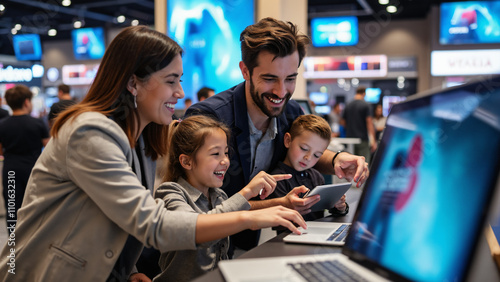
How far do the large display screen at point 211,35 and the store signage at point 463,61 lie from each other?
6500mm

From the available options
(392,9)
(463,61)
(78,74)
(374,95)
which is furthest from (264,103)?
(78,74)

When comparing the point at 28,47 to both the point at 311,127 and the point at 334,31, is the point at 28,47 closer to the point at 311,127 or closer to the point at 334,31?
the point at 334,31

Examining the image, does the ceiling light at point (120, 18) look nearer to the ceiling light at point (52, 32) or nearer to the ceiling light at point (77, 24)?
Result: the ceiling light at point (77, 24)

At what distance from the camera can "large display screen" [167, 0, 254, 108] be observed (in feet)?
13.4

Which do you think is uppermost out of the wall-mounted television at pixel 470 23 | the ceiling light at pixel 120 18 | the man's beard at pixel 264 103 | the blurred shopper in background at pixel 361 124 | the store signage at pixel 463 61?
the ceiling light at pixel 120 18

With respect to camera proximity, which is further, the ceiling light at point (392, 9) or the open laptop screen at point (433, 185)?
the ceiling light at point (392, 9)

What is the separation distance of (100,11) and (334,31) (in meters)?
6.53

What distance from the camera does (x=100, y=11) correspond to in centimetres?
1236

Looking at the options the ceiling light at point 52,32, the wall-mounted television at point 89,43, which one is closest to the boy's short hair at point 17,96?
the wall-mounted television at point 89,43

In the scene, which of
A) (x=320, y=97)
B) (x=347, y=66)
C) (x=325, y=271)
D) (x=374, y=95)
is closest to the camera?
(x=325, y=271)

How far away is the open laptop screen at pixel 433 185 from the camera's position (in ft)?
2.15

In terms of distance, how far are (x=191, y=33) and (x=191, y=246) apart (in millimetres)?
3466

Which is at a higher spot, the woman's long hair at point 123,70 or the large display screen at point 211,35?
the large display screen at point 211,35

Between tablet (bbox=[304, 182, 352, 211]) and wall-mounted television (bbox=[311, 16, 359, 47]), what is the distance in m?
8.44
